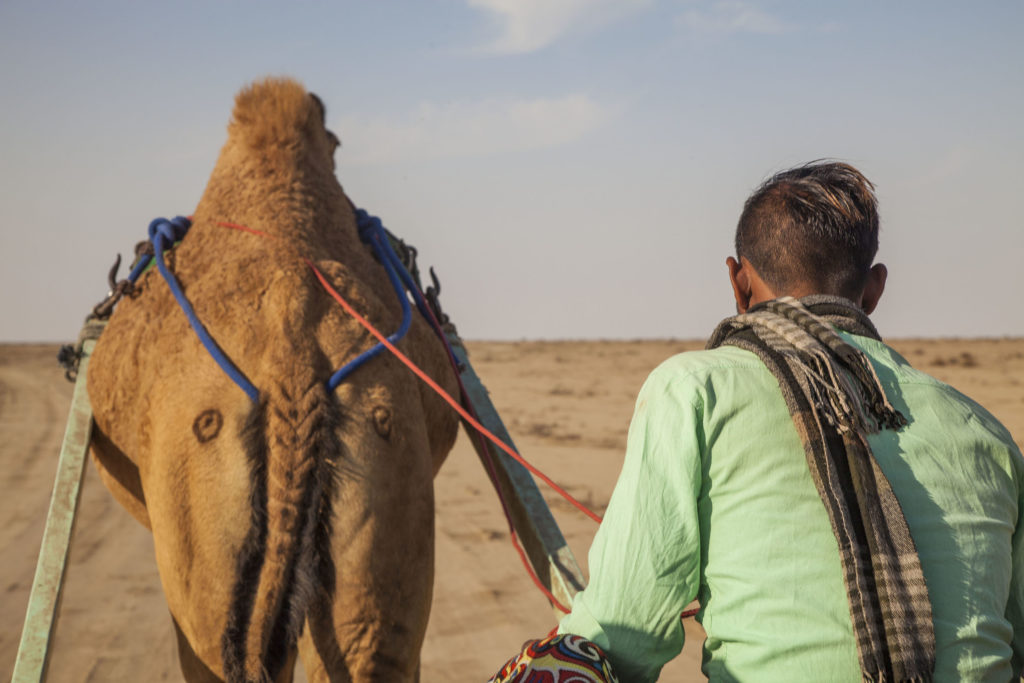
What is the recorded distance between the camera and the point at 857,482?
1444 mm

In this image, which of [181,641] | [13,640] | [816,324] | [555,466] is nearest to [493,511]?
[555,466]

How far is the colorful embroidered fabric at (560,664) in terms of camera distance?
Result: 139 cm

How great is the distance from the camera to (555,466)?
11469 mm

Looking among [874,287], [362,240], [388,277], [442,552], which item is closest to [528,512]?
[388,277]

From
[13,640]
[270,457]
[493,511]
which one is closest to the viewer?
[270,457]

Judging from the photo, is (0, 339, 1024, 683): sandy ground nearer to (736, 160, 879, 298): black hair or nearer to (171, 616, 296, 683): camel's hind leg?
(171, 616, 296, 683): camel's hind leg

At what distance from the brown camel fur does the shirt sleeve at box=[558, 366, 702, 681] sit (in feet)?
3.18

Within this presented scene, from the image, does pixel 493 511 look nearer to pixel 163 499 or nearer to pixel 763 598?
pixel 163 499

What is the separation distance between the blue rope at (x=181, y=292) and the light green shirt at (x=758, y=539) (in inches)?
46.8

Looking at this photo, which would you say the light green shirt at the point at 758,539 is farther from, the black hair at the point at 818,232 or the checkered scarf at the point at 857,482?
the black hair at the point at 818,232

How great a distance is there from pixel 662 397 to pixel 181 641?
5.82 ft

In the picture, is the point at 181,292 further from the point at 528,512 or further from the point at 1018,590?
the point at 1018,590

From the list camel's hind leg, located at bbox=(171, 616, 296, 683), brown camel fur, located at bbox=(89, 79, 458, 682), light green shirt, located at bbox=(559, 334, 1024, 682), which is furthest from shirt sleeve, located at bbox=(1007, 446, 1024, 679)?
camel's hind leg, located at bbox=(171, 616, 296, 683)

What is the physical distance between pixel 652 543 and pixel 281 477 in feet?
3.81
